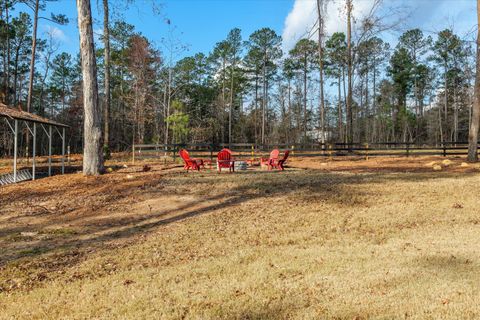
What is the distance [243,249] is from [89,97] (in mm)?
9347

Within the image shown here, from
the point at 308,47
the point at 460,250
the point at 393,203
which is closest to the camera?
the point at 460,250

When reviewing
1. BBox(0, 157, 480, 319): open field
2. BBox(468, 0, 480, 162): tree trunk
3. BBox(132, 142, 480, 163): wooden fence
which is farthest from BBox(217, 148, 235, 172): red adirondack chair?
BBox(468, 0, 480, 162): tree trunk

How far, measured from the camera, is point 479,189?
31.3ft

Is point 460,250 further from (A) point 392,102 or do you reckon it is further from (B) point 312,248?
(A) point 392,102

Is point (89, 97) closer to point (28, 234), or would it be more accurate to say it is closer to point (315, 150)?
point (28, 234)

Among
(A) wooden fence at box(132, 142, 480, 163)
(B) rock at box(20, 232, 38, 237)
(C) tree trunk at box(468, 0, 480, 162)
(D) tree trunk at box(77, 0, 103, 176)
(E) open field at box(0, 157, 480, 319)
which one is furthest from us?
(A) wooden fence at box(132, 142, 480, 163)

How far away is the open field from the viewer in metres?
3.67

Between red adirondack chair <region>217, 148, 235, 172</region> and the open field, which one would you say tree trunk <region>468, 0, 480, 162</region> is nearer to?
the open field

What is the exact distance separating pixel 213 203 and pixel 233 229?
1.97 metres

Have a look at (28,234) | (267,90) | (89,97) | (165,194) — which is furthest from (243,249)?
(267,90)

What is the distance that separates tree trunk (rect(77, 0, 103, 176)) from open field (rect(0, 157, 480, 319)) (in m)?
1.94

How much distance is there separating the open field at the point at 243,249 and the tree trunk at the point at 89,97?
194cm

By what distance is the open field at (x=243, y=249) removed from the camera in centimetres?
367

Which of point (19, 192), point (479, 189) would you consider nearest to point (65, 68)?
point (19, 192)
